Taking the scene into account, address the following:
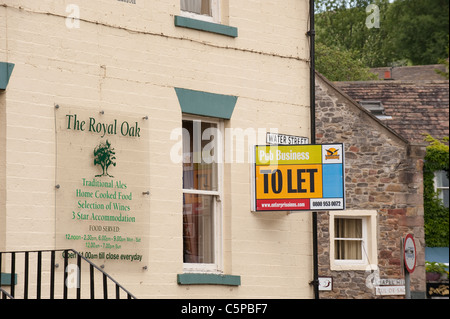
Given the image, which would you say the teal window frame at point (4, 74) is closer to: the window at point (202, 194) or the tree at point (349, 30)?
the window at point (202, 194)

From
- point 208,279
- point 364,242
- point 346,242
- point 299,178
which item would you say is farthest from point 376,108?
point 208,279

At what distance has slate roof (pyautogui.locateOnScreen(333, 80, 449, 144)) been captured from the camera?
3044 cm

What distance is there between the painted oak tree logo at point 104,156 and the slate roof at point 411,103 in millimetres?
19918

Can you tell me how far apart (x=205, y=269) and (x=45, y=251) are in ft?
8.12

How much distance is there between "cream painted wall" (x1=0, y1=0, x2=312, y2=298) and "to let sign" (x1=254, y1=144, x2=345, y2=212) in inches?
8.5

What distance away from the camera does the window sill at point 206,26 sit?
1180 cm

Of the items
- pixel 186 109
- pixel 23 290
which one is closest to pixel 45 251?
pixel 23 290

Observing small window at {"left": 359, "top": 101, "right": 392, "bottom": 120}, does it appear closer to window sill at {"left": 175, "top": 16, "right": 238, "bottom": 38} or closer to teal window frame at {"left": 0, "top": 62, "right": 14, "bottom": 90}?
window sill at {"left": 175, "top": 16, "right": 238, "bottom": 38}

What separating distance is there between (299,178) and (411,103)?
65.1 feet

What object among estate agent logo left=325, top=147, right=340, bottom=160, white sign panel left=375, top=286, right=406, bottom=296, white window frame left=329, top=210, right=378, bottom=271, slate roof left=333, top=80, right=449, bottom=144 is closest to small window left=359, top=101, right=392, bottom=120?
slate roof left=333, top=80, right=449, bottom=144

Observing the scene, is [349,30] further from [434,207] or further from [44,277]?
[44,277]

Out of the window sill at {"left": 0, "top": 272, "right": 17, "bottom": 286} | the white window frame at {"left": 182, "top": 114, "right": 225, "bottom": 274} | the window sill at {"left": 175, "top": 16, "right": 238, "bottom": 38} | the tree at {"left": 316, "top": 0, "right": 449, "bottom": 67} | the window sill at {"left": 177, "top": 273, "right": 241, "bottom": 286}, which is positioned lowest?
the window sill at {"left": 177, "top": 273, "right": 241, "bottom": 286}

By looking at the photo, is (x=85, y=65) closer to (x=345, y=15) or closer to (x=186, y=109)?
(x=186, y=109)

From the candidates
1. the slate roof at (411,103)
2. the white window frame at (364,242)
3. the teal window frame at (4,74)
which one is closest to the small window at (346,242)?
the white window frame at (364,242)
